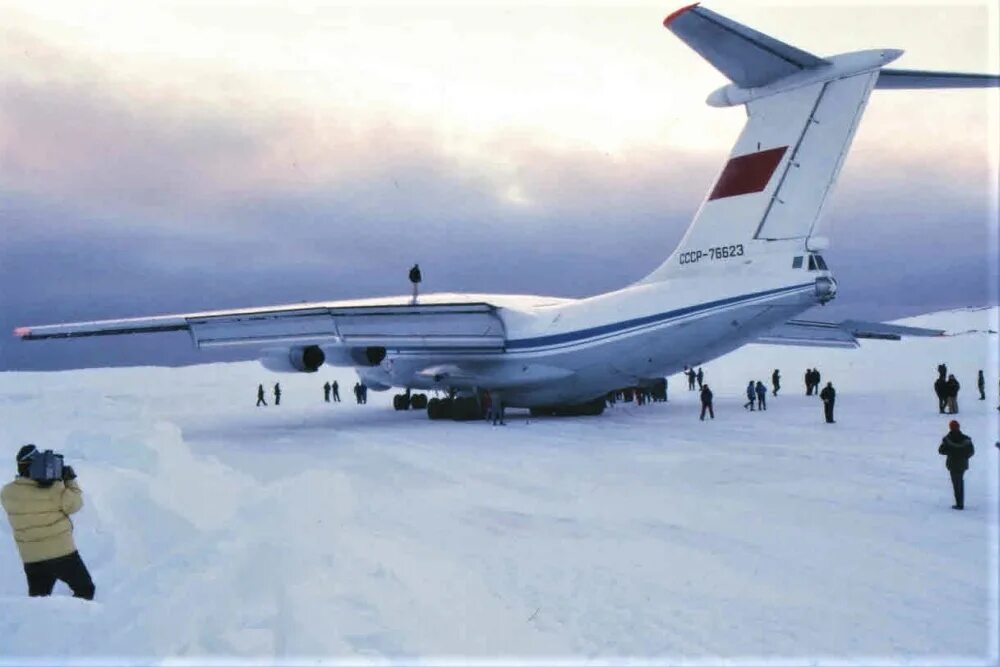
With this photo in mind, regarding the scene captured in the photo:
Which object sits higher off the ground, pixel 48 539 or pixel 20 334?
pixel 20 334

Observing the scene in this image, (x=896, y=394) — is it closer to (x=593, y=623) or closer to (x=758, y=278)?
(x=758, y=278)

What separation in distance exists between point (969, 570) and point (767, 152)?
826 cm

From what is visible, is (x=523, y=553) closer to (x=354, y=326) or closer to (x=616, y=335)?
(x=616, y=335)

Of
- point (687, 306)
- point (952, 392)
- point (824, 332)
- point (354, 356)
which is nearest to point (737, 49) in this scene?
point (687, 306)

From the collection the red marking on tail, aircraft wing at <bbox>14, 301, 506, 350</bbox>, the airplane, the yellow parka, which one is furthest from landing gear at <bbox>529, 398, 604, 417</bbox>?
the yellow parka

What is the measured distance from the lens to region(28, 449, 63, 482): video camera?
4.16 metres

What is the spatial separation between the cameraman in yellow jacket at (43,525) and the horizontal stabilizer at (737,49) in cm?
802

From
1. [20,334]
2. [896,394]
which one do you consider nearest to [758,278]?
[896,394]

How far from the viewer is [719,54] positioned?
10836 mm

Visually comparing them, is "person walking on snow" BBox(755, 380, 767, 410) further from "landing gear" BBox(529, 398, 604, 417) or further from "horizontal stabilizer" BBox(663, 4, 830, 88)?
"horizontal stabilizer" BBox(663, 4, 830, 88)

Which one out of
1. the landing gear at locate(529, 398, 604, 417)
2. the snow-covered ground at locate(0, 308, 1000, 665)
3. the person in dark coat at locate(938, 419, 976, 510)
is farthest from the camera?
the landing gear at locate(529, 398, 604, 417)

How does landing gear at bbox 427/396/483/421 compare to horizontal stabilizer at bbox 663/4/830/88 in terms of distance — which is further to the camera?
landing gear at bbox 427/396/483/421

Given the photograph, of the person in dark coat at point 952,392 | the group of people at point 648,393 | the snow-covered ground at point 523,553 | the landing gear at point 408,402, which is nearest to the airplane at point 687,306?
the snow-covered ground at point 523,553

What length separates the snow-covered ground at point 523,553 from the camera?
3.66 meters
